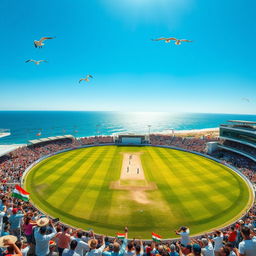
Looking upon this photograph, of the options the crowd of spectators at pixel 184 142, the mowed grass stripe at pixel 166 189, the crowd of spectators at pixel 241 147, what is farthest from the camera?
the crowd of spectators at pixel 184 142

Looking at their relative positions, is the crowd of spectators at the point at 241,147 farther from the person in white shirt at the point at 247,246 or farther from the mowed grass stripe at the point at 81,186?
the person in white shirt at the point at 247,246

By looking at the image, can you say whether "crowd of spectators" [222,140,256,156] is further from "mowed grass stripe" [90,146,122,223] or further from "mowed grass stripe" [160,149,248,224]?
"mowed grass stripe" [90,146,122,223]

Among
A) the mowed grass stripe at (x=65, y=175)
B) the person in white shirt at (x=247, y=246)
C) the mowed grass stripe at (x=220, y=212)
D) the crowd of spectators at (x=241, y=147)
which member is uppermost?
the person in white shirt at (x=247, y=246)

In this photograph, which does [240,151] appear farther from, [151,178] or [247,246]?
[247,246]

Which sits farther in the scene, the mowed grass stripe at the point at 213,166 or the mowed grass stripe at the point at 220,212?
Answer: the mowed grass stripe at the point at 213,166

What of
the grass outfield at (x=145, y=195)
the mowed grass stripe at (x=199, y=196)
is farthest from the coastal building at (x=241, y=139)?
the mowed grass stripe at (x=199, y=196)

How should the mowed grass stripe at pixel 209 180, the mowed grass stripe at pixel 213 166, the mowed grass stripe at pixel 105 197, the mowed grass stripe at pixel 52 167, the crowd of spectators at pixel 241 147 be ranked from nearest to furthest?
1. the mowed grass stripe at pixel 105 197
2. the mowed grass stripe at pixel 209 180
3. the mowed grass stripe at pixel 52 167
4. the mowed grass stripe at pixel 213 166
5. the crowd of spectators at pixel 241 147

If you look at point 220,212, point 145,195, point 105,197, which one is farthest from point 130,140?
point 220,212
